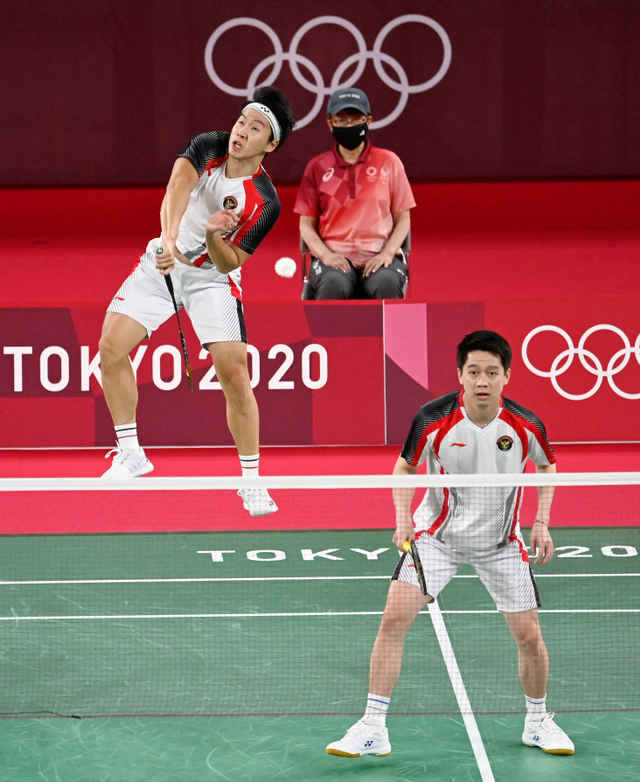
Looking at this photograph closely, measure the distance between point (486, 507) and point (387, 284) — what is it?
4.00 meters

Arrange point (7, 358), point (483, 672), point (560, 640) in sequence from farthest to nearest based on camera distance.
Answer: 1. point (7, 358)
2. point (560, 640)
3. point (483, 672)

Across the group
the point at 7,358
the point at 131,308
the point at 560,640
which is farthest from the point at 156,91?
the point at 560,640

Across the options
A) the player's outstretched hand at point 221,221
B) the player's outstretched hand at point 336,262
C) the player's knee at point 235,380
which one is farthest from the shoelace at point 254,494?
the player's outstretched hand at point 336,262

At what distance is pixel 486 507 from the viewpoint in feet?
13.2

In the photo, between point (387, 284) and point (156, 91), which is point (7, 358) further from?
point (156, 91)

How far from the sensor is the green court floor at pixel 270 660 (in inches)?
158

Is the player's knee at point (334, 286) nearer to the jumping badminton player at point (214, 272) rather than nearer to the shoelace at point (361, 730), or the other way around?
the jumping badminton player at point (214, 272)

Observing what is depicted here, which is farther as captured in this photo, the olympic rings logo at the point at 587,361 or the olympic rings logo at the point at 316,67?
the olympic rings logo at the point at 316,67

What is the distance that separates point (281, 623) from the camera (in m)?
5.36

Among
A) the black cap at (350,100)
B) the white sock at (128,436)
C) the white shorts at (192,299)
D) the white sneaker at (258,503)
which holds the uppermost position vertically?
the black cap at (350,100)

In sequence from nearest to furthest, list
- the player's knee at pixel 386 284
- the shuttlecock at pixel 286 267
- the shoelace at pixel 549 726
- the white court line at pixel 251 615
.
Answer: the shoelace at pixel 549 726
the white court line at pixel 251 615
the shuttlecock at pixel 286 267
the player's knee at pixel 386 284

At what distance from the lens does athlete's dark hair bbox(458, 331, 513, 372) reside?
13.0 feet

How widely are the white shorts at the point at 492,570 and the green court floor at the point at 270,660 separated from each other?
59 centimetres

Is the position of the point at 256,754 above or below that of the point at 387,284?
below
